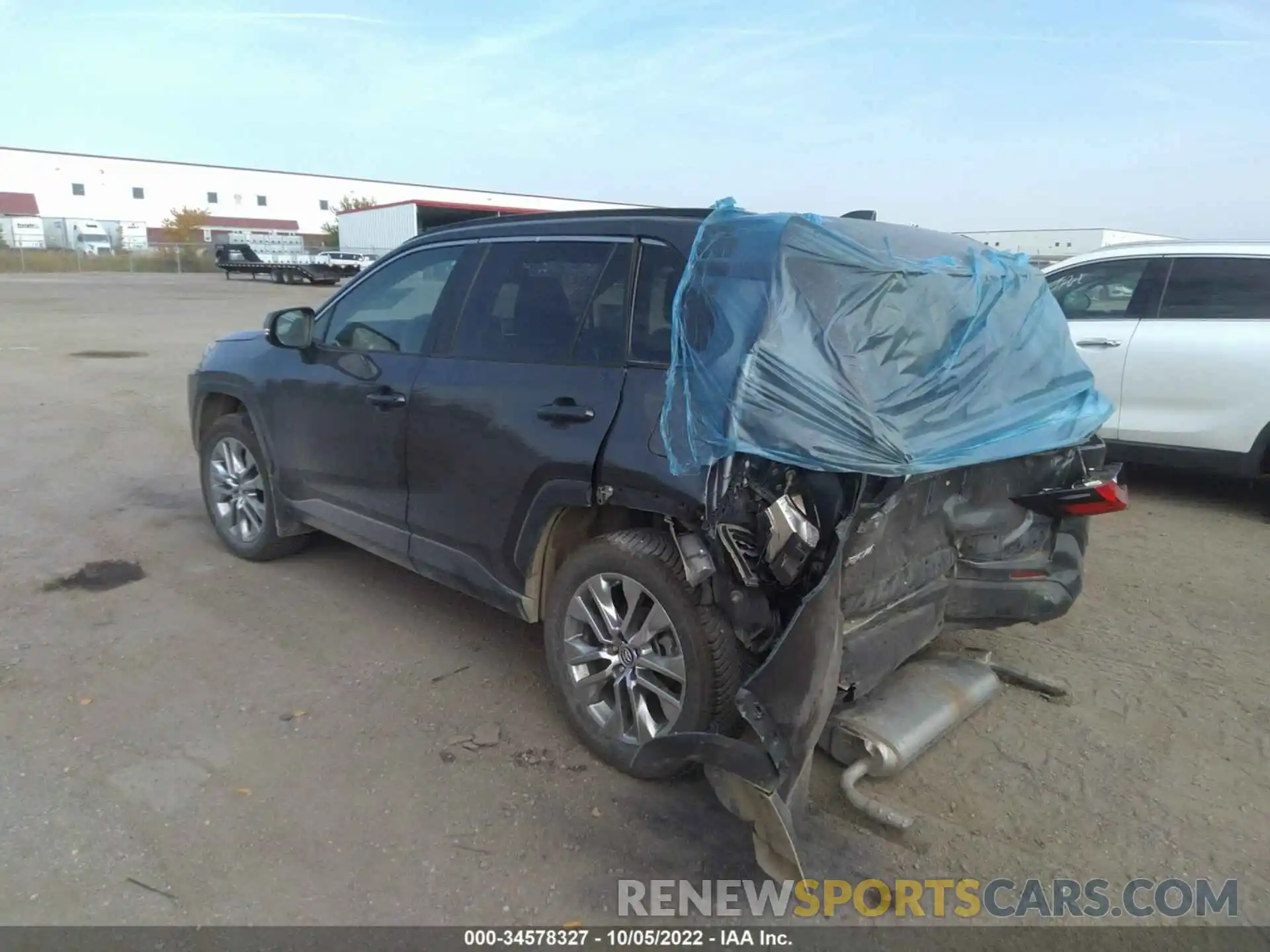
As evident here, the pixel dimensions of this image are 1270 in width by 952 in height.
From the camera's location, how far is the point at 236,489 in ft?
17.1

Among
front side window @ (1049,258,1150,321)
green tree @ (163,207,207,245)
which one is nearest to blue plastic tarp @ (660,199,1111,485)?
front side window @ (1049,258,1150,321)

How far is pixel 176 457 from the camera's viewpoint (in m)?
7.71

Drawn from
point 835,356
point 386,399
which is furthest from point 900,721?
point 386,399

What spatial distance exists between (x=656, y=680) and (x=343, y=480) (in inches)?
79.3

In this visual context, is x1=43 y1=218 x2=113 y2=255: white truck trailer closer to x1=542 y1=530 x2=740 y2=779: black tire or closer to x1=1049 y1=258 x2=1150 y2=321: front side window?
x1=1049 y1=258 x2=1150 y2=321: front side window

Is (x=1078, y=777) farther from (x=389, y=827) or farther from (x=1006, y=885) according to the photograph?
(x=389, y=827)

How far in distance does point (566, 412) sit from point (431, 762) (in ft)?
4.46

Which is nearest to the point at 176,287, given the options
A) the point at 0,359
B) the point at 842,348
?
the point at 0,359

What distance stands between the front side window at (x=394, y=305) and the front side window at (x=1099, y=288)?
4653mm

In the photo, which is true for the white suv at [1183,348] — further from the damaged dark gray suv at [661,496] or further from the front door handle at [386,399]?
the front door handle at [386,399]

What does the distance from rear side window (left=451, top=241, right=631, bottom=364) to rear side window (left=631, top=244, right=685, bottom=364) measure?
69mm

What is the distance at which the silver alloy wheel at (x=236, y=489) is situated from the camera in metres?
5.10

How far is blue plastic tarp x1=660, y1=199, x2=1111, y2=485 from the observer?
8.77 ft

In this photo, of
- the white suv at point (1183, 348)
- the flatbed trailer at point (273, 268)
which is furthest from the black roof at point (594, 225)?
the flatbed trailer at point (273, 268)
